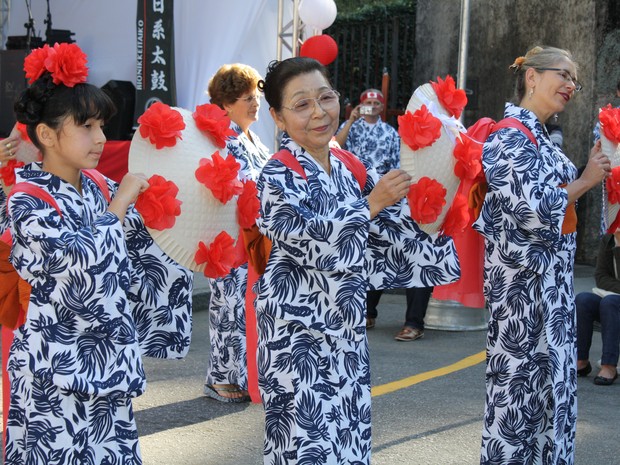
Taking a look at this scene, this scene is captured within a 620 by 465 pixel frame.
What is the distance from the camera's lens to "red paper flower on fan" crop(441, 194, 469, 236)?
3342mm

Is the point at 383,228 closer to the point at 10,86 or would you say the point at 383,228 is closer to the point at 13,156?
the point at 13,156

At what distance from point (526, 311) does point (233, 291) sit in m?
2.22

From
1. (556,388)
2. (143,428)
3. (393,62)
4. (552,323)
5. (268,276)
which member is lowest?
(143,428)

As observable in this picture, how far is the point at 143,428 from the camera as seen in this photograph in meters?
5.07

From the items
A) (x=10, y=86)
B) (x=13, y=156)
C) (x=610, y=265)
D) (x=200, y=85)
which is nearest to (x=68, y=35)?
(x=10, y=86)

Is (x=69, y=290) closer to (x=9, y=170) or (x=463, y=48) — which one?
(x=9, y=170)

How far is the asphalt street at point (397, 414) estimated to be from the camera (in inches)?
186

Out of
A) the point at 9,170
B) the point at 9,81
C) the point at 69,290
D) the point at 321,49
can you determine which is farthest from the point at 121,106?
the point at 69,290

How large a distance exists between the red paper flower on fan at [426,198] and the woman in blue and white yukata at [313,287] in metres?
0.14

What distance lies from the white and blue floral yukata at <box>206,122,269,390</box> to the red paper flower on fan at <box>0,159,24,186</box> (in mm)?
2043

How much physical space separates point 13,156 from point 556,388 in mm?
2321

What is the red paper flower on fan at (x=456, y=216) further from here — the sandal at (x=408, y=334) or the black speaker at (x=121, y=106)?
the black speaker at (x=121, y=106)

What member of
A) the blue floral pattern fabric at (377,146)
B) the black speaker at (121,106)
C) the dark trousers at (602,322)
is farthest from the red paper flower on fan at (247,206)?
the black speaker at (121,106)

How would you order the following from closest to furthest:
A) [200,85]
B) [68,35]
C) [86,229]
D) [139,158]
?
[86,229] < [139,158] < [200,85] < [68,35]
